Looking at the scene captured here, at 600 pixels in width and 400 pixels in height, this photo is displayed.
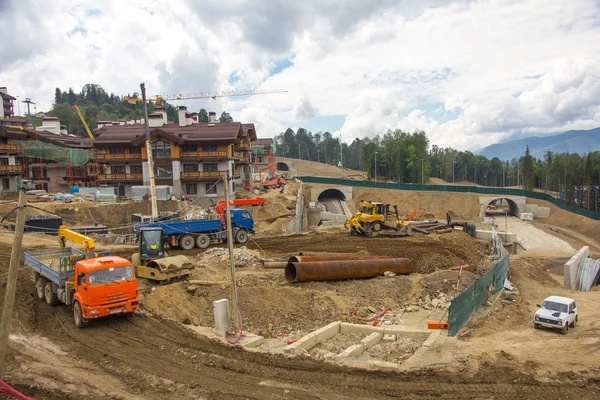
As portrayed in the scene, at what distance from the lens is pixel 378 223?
36.5 meters

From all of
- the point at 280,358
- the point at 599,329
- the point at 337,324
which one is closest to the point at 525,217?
the point at 599,329

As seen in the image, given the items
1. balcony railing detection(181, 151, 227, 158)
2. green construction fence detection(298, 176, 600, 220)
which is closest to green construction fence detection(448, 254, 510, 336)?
balcony railing detection(181, 151, 227, 158)

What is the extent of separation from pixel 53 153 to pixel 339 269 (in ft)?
146

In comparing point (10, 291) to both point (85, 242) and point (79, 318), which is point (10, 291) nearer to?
point (79, 318)

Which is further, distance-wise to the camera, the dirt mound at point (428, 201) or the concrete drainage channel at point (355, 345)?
the dirt mound at point (428, 201)

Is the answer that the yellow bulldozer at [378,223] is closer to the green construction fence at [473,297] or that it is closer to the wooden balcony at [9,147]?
the green construction fence at [473,297]

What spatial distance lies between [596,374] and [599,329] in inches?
330

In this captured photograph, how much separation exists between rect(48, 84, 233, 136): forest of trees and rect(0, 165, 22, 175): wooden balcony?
45.6 metres

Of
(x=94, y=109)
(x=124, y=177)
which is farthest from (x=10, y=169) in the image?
(x=94, y=109)

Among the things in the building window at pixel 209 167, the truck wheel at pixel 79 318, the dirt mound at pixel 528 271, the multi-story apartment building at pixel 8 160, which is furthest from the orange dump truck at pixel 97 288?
the multi-story apartment building at pixel 8 160

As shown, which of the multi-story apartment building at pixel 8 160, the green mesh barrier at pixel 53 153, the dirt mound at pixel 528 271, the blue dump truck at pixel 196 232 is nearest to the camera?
the blue dump truck at pixel 196 232

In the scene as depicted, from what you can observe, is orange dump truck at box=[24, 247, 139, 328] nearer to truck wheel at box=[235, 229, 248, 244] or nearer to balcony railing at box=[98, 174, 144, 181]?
truck wheel at box=[235, 229, 248, 244]

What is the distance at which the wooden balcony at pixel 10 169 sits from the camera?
48225 millimetres

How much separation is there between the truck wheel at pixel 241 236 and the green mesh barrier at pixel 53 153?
105ft
